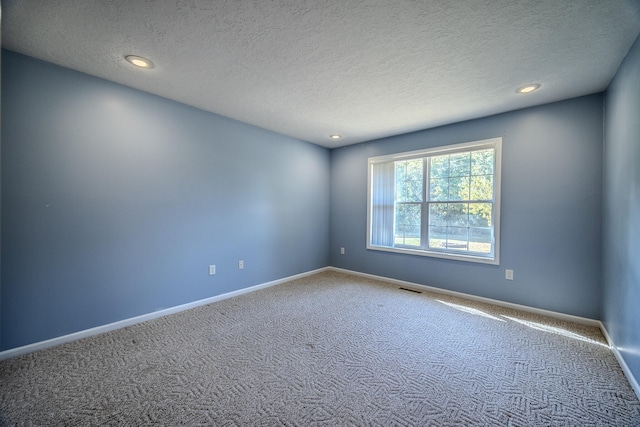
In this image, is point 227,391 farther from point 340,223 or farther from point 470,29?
point 340,223

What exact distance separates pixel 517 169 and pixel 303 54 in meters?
2.83

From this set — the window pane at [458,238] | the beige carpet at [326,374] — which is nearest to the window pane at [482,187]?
the window pane at [458,238]

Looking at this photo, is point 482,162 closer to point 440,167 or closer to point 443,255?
point 440,167

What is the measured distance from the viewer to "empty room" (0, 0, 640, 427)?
1.62 metres

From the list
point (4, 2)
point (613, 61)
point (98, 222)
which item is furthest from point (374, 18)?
point (98, 222)

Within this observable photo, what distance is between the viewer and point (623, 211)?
6.62 ft

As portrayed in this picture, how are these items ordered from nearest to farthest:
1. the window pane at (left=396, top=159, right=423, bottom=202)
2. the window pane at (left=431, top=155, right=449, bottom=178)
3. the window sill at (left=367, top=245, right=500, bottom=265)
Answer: the window sill at (left=367, top=245, right=500, bottom=265) → the window pane at (left=431, top=155, right=449, bottom=178) → the window pane at (left=396, top=159, right=423, bottom=202)

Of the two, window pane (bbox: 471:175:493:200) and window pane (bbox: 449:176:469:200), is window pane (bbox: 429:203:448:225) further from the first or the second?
window pane (bbox: 471:175:493:200)

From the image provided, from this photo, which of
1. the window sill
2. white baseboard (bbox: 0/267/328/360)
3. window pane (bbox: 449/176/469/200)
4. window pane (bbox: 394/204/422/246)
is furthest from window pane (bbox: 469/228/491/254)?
white baseboard (bbox: 0/267/328/360)

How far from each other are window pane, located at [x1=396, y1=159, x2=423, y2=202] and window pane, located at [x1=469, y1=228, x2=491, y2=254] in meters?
0.88

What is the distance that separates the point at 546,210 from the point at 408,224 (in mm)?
1687

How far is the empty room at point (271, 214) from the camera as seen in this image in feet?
5.31

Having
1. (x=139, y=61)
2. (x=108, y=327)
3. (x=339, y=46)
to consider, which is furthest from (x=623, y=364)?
(x=139, y=61)

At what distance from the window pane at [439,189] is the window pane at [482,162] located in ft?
1.25
